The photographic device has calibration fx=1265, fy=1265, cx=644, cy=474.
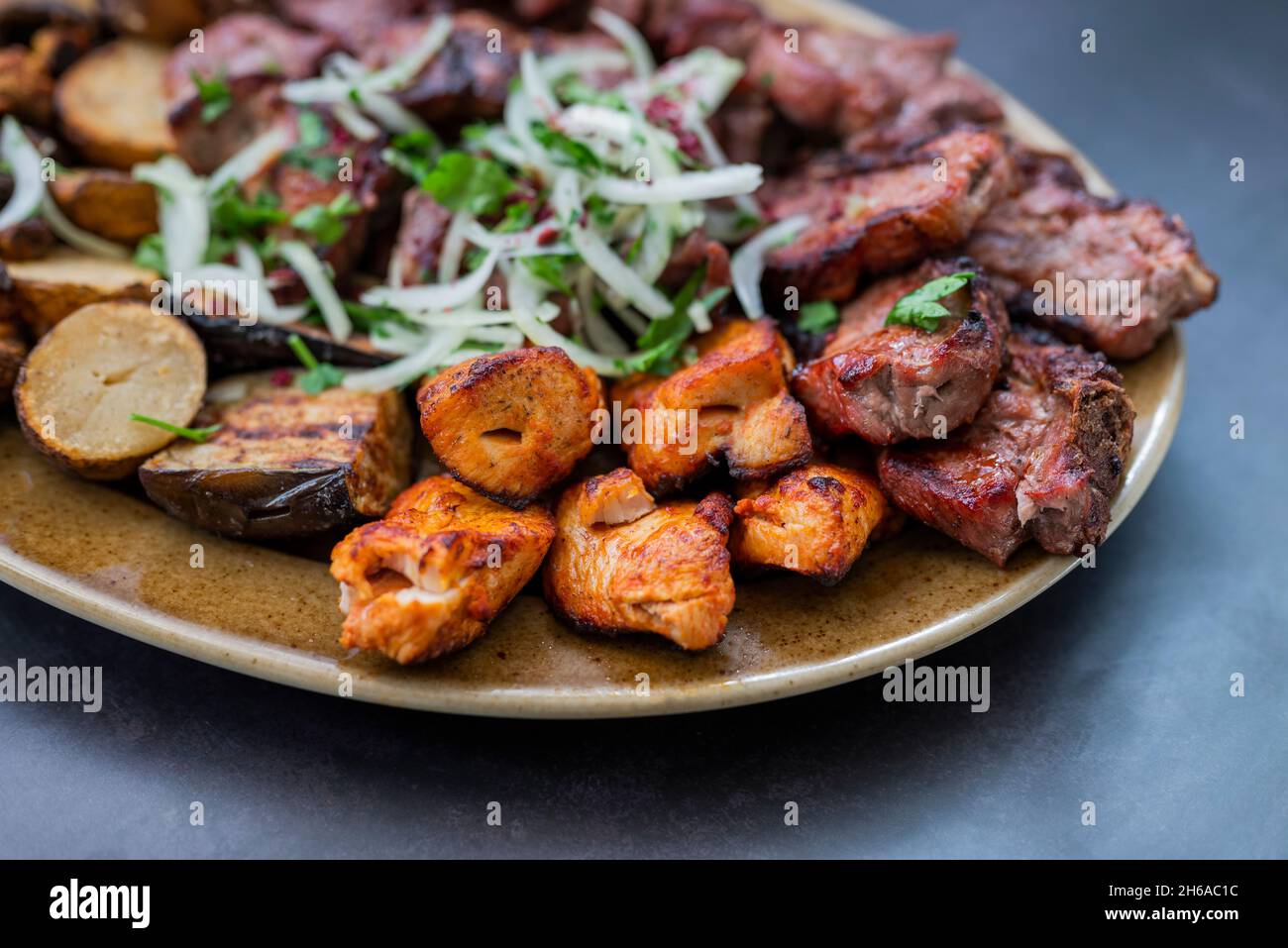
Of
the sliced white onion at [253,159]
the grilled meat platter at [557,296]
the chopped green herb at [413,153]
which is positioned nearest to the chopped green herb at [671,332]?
the grilled meat platter at [557,296]

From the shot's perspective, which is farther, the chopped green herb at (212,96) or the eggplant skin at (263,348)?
the chopped green herb at (212,96)

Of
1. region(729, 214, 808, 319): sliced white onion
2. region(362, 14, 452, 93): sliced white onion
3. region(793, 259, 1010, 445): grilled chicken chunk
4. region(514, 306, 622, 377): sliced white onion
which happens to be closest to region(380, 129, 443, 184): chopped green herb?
region(362, 14, 452, 93): sliced white onion

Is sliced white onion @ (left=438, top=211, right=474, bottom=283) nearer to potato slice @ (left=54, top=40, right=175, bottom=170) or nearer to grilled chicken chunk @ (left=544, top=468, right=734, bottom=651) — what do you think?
grilled chicken chunk @ (left=544, top=468, right=734, bottom=651)

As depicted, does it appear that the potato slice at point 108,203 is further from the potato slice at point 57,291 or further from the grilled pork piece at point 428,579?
the grilled pork piece at point 428,579

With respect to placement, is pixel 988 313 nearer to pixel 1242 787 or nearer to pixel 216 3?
pixel 1242 787

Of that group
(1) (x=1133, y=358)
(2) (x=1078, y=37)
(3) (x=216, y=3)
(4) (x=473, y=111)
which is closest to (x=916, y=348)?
(1) (x=1133, y=358)
